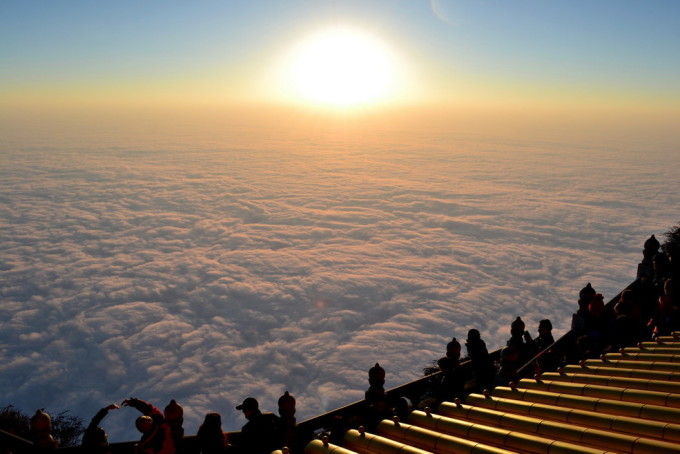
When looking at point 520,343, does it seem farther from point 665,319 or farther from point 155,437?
point 155,437

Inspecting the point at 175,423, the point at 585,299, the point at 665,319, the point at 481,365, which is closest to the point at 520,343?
the point at 481,365

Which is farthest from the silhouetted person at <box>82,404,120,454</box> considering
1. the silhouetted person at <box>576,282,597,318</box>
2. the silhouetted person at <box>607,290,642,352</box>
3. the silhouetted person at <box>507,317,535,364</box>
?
the silhouetted person at <box>576,282,597,318</box>

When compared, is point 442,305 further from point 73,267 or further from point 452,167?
point 452,167

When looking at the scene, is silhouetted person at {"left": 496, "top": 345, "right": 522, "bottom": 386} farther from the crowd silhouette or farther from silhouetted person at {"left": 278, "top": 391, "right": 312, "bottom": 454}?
silhouetted person at {"left": 278, "top": 391, "right": 312, "bottom": 454}

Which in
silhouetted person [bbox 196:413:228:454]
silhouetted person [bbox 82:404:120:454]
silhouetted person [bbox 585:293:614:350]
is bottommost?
silhouetted person [bbox 82:404:120:454]

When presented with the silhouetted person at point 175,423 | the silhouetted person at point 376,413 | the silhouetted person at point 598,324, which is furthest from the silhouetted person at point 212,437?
the silhouetted person at point 598,324

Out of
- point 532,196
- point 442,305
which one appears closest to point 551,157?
point 532,196

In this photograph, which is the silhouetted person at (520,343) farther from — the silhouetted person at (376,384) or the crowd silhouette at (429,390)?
the silhouetted person at (376,384)
